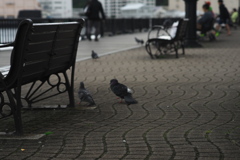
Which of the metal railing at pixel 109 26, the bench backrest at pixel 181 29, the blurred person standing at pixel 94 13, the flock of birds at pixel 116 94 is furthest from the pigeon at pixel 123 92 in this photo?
the blurred person standing at pixel 94 13

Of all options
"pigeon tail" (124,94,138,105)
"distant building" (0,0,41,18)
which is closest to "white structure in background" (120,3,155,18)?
"distant building" (0,0,41,18)

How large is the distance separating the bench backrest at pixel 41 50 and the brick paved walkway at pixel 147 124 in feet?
1.61

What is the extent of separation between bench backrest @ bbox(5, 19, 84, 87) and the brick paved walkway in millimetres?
492

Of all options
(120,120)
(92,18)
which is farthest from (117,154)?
(92,18)

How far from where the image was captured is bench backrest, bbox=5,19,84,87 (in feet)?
17.2

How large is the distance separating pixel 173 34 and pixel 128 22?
23.7 m

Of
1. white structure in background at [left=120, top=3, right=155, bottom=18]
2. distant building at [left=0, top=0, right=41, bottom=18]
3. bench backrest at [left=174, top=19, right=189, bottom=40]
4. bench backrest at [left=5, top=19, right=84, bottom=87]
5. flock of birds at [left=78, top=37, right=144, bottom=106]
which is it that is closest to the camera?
bench backrest at [left=5, top=19, right=84, bottom=87]

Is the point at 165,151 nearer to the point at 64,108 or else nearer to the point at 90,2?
the point at 64,108

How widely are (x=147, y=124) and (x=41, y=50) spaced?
46.2 inches

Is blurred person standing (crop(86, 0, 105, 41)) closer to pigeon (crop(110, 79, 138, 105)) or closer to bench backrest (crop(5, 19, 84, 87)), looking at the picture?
pigeon (crop(110, 79, 138, 105))

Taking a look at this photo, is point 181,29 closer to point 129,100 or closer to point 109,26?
point 129,100

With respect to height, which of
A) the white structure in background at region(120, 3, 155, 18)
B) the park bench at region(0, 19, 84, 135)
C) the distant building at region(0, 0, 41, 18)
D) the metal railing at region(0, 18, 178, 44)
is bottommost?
the white structure in background at region(120, 3, 155, 18)

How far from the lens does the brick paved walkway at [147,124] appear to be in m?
4.64

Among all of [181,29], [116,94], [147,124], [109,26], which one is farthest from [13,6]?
[147,124]
